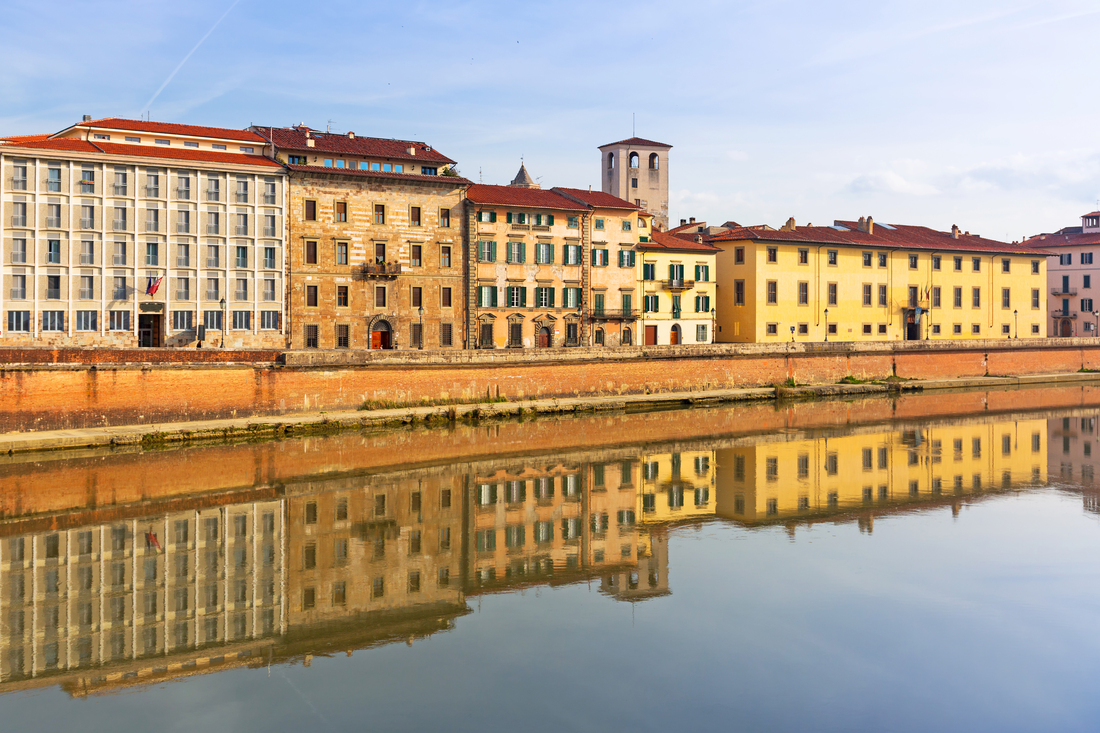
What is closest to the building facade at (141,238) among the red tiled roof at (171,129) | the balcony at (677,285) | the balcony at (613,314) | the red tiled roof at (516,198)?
the red tiled roof at (171,129)

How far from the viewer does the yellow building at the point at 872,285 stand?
57344mm

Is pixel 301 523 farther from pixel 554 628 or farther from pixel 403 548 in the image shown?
pixel 554 628

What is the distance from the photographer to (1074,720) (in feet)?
39.3

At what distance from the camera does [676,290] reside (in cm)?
5444

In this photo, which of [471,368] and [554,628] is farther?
[471,368]

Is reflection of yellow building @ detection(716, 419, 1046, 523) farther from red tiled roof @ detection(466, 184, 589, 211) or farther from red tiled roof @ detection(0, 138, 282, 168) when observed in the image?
red tiled roof @ detection(0, 138, 282, 168)

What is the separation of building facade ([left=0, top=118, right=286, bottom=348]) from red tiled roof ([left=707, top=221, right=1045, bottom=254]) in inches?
1145

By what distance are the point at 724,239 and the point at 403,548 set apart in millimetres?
41929

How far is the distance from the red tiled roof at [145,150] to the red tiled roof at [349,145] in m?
1.85

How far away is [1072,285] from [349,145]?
60010 millimetres

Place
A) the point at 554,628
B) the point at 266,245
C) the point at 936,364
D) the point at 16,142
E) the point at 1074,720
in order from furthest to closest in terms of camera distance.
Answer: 1. the point at 936,364
2. the point at 266,245
3. the point at 16,142
4. the point at 554,628
5. the point at 1074,720

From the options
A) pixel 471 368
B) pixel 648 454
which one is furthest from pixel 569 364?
pixel 648 454

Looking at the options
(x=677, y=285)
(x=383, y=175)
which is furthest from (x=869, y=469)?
(x=383, y=175)

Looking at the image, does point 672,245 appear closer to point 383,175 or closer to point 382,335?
point 383,175
